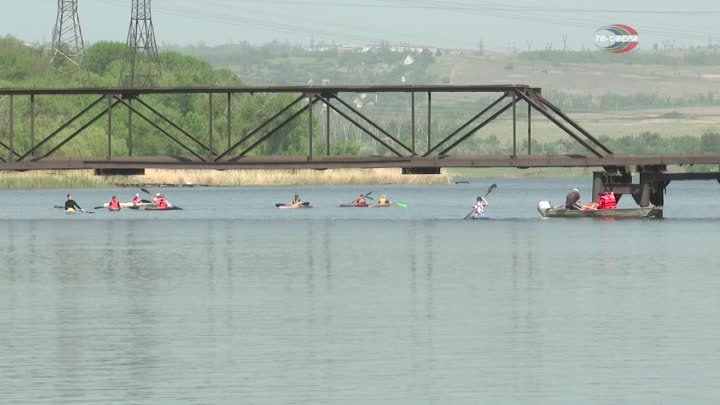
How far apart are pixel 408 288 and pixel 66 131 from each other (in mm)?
114823

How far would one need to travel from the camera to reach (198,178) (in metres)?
178

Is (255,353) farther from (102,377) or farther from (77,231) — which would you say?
(77,231)

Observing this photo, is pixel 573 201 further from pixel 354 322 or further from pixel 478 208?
pixel 354 322

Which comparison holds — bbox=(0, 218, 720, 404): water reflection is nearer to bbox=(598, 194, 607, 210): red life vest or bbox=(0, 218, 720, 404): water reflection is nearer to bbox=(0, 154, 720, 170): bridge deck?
bbox=(0, 154, 720, 170): bridge deck

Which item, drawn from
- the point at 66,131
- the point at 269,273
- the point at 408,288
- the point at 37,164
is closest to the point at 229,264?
the point at 269,273

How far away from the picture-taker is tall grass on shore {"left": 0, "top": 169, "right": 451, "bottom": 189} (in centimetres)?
15762

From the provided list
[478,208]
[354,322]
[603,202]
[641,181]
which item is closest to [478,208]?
[478,208]

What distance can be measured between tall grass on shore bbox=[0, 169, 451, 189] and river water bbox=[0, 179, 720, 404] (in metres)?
77.3

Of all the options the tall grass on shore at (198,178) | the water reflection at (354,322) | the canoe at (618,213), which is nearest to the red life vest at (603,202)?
the canoe at (618,213)

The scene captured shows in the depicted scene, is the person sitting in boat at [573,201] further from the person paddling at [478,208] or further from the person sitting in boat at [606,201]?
the person paddling at [478,208]

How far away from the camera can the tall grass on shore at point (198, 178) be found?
15762 cm

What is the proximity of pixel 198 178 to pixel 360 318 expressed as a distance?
463 ft

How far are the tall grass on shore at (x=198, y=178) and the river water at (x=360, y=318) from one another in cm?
7730

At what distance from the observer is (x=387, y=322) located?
3653 cm
